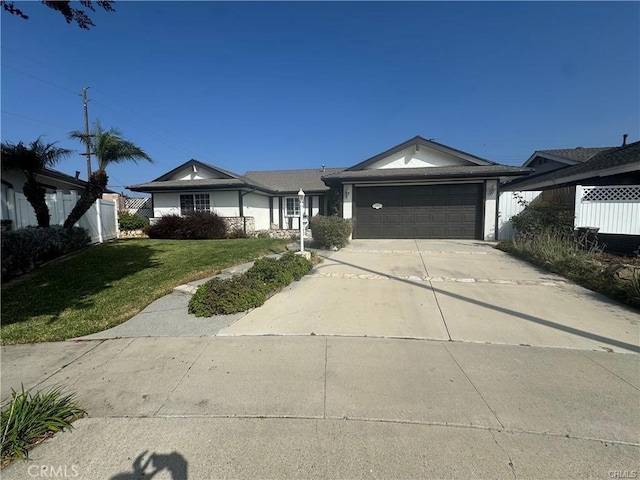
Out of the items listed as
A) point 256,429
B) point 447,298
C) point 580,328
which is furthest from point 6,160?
point 580,328

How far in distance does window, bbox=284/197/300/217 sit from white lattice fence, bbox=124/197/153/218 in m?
8.42

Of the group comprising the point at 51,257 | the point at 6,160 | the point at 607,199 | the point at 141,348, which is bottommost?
the point at 141,348

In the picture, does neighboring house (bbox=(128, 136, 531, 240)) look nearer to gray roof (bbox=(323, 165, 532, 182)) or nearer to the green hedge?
gray roof (bbox=(323, 165, 532, 182))

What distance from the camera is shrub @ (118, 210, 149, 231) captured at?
53.1 feet

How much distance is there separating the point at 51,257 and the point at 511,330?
1183 cm

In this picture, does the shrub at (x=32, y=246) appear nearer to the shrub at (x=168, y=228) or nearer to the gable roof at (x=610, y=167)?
the shrub at (x=168, y=228)

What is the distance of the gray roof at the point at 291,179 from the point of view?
19781 mm

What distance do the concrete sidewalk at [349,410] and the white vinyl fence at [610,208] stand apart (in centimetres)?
804

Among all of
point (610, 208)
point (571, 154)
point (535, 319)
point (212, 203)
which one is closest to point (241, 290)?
point (535, 319)

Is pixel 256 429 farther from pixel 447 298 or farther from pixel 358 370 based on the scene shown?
pixel 447 298

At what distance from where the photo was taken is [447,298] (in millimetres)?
5461

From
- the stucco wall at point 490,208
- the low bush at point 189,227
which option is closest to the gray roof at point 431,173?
the stucco wall at point 490,208

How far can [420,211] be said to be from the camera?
13.5 metres

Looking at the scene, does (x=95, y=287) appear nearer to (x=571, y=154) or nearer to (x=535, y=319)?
(x=535, y=319)
